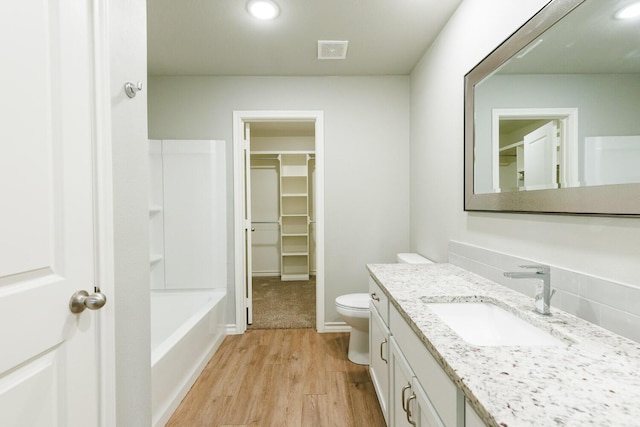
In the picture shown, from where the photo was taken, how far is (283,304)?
12.0 ft

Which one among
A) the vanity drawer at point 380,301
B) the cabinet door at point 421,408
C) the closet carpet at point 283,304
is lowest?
the closet carpet at point 283,304

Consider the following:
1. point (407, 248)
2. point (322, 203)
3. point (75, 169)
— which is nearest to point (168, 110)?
point (322, 203)

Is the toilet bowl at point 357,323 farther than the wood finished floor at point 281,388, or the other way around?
the toilet bowl at point 357,323

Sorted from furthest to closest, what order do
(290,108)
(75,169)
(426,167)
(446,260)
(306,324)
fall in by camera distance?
(306,324) < (290,108) < (426,167) < (446,260) < (75,169)

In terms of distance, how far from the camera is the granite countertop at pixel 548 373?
1.81ft

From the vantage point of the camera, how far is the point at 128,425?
116 cm

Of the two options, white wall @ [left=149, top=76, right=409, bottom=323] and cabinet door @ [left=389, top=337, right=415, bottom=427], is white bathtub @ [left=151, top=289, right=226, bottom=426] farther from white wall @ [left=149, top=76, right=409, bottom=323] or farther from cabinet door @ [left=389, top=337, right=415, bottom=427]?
cabinet door @ [left=389, top=337, right=415, bottom=427]

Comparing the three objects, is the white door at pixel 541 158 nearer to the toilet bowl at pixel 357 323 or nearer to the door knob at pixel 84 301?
the toilet bowl at pixel 357 323

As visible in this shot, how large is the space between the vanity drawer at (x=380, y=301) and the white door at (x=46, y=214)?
1.21m

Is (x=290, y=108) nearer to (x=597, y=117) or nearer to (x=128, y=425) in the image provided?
(x=597, y=117)

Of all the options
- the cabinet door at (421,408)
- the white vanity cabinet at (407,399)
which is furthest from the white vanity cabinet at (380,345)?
the cabinet door at (421,408)

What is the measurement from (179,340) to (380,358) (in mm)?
1265

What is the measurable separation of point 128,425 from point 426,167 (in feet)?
7.94

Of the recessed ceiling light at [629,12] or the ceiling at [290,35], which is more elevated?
the ceiling at [290,35]
